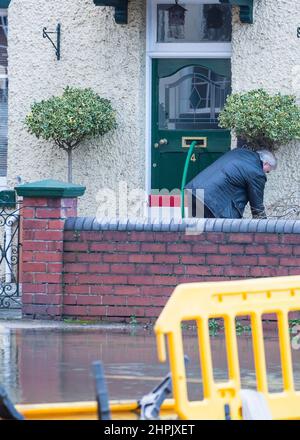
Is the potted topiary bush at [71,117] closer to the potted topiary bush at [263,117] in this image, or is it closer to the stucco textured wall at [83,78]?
the stucco textured wall at [83,78]

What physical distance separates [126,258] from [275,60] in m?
3.13

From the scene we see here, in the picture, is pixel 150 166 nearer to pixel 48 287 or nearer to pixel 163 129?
pixel 163 129

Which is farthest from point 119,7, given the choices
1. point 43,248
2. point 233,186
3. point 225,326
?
point 225,326

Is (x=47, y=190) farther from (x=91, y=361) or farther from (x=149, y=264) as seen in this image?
(x=91, y=361)

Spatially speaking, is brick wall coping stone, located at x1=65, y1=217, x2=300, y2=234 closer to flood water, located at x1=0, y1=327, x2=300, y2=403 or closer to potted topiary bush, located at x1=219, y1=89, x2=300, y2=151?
flood water, located at x1=0, y1=327, x2=300, y2=403

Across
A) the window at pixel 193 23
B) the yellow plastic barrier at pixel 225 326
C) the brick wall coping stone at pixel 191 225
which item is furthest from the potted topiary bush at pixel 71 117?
the yellow plastic barrier at pixel 225 326

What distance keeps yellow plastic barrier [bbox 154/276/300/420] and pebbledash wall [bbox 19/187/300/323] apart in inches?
168

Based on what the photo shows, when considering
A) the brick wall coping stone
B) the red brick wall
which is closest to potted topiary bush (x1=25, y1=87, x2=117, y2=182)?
the brick wall coping stone

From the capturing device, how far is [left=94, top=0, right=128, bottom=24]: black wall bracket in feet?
41.2

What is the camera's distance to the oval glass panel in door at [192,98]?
13.0 meters

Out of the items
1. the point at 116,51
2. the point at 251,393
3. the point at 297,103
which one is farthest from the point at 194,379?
the point at 116,51

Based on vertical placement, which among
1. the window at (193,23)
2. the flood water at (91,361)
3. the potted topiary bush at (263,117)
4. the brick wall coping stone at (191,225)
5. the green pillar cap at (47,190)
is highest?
the window at (193,23)

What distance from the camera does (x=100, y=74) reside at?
42.3 feet

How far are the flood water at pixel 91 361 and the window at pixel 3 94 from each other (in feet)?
12.5
